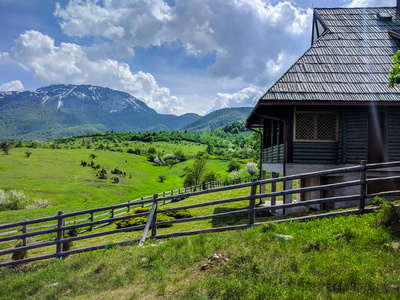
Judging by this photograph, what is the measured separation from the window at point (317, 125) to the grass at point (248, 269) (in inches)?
226

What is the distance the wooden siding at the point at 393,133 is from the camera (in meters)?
12.0

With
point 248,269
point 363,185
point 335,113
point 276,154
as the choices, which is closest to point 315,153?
point 335,113

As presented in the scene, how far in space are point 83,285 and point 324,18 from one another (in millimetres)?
18043

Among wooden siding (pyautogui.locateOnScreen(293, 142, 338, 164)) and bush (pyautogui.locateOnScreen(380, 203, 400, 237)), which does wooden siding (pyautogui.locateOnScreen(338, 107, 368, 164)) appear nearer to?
wooden siding (pyautogui.locateOnScreen(293, 142, 338, 164))

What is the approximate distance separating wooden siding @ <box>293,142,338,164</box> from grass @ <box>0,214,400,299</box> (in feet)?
16.8

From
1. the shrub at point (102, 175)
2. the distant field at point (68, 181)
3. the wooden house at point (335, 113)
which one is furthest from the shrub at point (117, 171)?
the wooden house at point (335, 113)

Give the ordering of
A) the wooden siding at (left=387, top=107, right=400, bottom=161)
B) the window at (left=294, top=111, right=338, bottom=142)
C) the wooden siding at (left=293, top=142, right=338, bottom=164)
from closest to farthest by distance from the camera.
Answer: the wooden siding at (left=387, top=107, right=400, bottom=161)
the wooden siding at (left=293, top=142, right=338, bottom=164)
the window at (left=294, top=111, right=338, bottom=142)

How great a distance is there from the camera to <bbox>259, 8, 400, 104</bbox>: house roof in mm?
11719

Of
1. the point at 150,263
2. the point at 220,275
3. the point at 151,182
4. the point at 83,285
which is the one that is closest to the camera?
the point at 220,275

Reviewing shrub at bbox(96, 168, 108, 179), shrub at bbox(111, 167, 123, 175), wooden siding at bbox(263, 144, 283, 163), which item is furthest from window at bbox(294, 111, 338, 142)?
shrub at bbox(111, 167, 123, 175)

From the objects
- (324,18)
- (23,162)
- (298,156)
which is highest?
(324,18)

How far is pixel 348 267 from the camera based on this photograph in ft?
16.4

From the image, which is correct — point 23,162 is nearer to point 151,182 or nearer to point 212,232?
point 151,182

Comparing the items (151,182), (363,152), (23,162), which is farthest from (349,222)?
(23,162)
